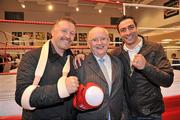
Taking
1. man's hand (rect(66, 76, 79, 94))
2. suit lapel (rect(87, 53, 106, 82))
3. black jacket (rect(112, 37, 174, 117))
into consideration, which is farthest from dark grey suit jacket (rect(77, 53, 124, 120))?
man's hand (rect(66, 76, 79, 94))

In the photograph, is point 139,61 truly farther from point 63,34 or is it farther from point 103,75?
point 63,34

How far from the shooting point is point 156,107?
1.56m

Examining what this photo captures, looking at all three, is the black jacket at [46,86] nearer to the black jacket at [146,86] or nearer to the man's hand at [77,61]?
the man's hand at [77,61]

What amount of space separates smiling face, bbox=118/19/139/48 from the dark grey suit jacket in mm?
239

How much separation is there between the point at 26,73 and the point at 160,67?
900 millimetres

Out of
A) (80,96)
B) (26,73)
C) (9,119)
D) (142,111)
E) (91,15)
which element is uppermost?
(91,15)

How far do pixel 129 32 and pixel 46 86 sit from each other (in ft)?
2.55

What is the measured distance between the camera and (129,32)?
1599 millimetres

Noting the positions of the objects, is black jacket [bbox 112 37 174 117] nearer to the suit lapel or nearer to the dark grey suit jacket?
the dark grey suit jacket

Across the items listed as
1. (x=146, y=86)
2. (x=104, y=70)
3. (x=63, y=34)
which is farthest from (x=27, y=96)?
(x=146, y=86)

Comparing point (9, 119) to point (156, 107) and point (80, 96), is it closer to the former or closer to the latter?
point (80, 96)

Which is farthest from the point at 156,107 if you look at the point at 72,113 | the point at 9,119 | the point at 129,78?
the point at 9,119

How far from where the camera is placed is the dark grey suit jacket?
1.39 meters

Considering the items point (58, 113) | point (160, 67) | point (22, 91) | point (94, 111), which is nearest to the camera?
point (22, 91)
